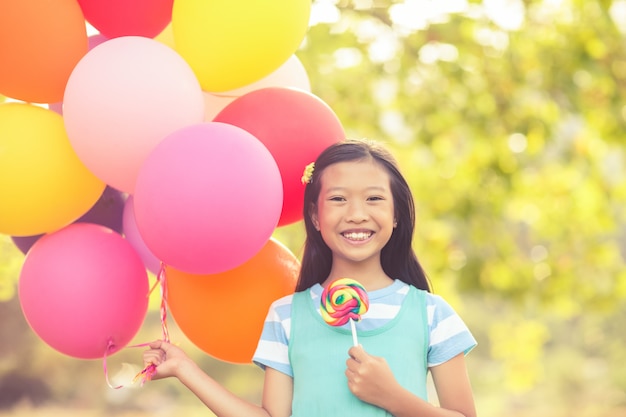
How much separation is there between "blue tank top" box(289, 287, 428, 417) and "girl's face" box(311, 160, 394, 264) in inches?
7.2

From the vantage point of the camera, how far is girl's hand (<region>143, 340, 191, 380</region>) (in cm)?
239

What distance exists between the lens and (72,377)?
471 inches

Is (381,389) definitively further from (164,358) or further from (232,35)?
(232,35)

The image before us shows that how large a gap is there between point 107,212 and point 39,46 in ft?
1.93

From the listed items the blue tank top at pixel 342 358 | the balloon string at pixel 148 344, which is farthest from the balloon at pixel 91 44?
the blue tank top at pixel 342 358

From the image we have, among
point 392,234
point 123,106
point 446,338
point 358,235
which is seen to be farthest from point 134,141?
point 446,338

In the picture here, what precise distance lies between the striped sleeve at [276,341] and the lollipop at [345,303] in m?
0.18

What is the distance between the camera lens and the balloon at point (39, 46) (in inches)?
98.4

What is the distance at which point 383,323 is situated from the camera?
7.95 feet

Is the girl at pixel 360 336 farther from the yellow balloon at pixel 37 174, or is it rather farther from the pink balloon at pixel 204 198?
the yellow balloon at pixel 37 174

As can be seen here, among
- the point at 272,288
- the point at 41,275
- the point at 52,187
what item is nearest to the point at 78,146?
the point at 52,187

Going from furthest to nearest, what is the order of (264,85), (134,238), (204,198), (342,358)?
(264,85) → (134,238) → (342,358) → (204,198)

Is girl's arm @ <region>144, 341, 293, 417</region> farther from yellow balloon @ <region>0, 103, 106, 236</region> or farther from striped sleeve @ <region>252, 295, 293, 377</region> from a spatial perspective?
yellow balloon @ <region>0, 103, 106, 236</region>

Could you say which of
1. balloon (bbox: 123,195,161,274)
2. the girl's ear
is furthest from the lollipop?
balloon (bbox: 123,195,161,274)
